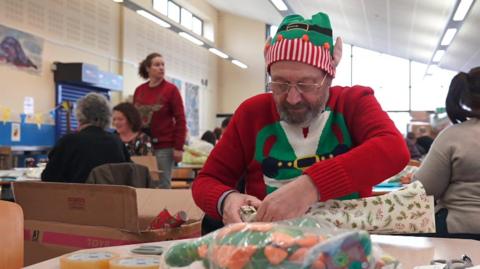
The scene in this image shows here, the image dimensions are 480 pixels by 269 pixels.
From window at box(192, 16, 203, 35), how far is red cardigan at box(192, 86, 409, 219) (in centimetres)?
1218

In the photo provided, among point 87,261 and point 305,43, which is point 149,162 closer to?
point 305,43

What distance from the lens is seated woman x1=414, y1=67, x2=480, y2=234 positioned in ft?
7.14

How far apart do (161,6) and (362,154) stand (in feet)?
Answer: 35.1

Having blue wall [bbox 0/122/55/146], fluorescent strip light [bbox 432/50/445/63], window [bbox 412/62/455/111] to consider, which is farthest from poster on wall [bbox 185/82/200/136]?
window [bbox 412/62/455/111]

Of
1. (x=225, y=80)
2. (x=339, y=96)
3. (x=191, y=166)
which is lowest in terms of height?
(x=191, y=166)

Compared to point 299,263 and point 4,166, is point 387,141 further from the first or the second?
point 4,166

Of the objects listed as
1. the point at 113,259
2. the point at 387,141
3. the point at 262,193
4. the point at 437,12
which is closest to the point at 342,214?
the point at 387,141

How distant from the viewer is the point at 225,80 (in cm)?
1470

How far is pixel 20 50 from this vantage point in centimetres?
674

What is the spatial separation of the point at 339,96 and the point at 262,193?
36 centimetres

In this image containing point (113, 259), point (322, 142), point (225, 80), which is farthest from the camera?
point (225, 80)

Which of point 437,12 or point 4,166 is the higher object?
point 437,12

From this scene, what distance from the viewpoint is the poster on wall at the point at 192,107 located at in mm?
12562

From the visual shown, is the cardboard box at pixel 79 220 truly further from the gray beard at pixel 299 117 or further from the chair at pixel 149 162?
the chair at pixel 149 162
